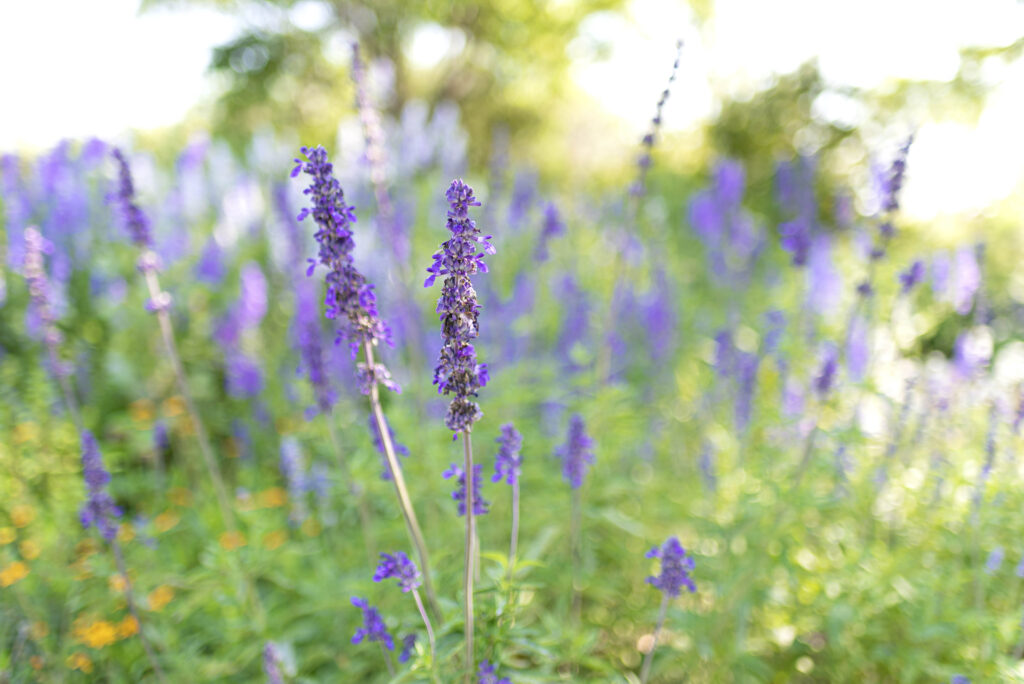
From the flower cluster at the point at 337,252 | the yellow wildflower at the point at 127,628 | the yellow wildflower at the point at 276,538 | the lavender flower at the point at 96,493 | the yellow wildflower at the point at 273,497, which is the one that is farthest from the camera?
the yellow wildflower at the point at 273,497

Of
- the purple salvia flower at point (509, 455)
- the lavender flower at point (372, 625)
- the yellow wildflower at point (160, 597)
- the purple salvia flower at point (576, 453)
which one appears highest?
the purple salvia flower at point (509, 455)

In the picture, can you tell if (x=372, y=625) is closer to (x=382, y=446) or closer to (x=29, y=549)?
(x=382, y=446)

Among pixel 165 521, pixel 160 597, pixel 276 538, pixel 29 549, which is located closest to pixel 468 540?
pixel 160 597

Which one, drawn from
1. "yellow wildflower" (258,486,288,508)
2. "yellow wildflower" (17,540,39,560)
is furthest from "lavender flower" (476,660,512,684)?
"yellow wildflower" (17,540,39,560)

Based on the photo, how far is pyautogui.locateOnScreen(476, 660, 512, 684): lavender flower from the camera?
1.79 meters

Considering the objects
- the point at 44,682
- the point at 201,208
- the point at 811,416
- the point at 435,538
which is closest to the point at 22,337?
the point at 201,208

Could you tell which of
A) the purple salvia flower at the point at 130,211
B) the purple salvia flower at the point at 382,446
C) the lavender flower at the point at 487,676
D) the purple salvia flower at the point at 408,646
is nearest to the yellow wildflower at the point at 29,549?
the purple salvia flower at the point at 130,211

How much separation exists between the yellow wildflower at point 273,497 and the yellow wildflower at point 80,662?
1.17m

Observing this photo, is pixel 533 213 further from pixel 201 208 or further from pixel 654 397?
pixel 201 208

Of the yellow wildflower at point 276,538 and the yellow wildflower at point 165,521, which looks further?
the yellow wildflower at point 165,521

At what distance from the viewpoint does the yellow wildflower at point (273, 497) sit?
4.11 m

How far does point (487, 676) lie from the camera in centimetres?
180

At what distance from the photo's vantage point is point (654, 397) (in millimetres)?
5160

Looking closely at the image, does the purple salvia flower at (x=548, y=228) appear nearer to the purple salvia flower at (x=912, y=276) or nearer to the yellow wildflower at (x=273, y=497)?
the purple salvia flower at (x=912, y=276)
